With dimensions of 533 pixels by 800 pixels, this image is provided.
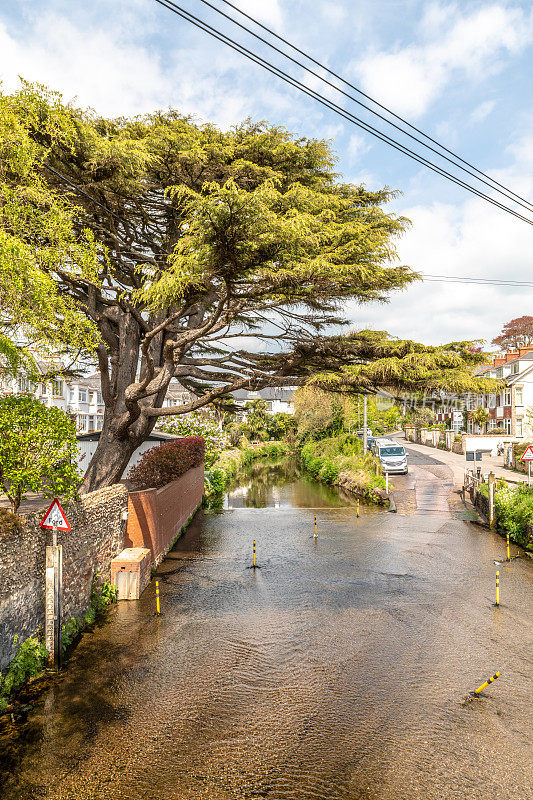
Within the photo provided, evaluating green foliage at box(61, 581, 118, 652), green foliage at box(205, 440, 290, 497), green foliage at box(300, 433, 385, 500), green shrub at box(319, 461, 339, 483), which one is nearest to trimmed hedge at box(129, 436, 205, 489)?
green foliage at box(61, 581, 118, 652)

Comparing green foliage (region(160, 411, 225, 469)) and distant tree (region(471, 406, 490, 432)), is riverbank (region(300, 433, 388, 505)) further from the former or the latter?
distant tree (region(471, 406, 490, 432))

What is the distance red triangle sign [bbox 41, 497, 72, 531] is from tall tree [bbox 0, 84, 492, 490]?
3.85 m

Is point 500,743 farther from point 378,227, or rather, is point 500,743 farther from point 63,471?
point 378,227

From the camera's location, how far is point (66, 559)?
926 cm

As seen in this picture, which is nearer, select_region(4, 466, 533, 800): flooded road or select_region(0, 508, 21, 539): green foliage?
select_region(4, 466, 533, 800): flooded road

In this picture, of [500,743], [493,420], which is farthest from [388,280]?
[493,420]

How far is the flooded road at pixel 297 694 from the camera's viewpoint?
223 inches

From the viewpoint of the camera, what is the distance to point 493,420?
55594 millimetres

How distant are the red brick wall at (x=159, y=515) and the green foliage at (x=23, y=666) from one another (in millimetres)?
4904

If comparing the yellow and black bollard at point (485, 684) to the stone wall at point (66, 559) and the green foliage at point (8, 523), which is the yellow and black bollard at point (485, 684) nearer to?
the stone wall at point (66, 559)

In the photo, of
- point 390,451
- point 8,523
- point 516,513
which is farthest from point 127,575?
point 390,451

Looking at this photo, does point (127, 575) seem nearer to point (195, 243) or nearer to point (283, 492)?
point (195, 243)

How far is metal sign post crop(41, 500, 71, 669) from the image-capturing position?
26.7 feet

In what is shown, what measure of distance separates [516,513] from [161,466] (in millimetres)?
12541
